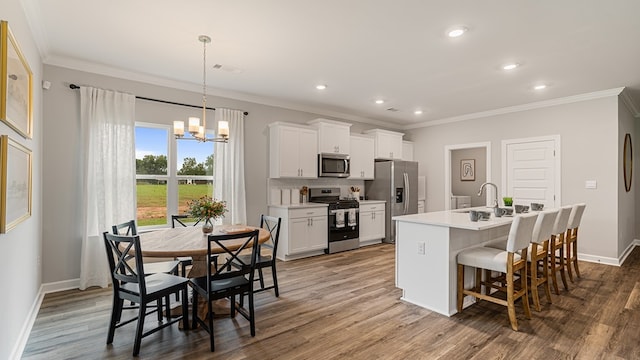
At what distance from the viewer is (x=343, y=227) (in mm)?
5691

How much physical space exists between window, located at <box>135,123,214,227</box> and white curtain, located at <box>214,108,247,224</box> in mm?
267

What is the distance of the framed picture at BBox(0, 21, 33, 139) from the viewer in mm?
1841

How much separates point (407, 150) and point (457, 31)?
4675mm

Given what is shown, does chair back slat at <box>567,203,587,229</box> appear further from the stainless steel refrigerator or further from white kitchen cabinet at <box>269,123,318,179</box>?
white kitchen cabinet at <box>269,123,318,179</box>

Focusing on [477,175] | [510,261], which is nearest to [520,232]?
[510,261]

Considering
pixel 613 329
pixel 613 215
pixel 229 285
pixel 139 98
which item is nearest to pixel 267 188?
pixel 139 98

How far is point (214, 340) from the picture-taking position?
2531 mm

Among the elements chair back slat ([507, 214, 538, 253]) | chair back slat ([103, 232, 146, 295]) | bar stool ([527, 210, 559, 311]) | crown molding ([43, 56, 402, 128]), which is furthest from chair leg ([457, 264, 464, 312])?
crown molding ([43, 56, 402, 128])

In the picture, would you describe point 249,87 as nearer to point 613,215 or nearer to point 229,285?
point 229,285

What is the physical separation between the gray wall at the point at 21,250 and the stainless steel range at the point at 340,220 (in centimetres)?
377

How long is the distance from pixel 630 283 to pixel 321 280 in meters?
3.82

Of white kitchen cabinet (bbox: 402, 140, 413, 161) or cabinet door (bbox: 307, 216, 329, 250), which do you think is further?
white kitchen cabinet (bbox: 402, 140, 413, 161)

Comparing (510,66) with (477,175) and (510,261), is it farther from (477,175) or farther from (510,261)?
(477,175)

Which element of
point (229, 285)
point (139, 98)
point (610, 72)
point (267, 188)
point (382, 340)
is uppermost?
point (610, 72)
